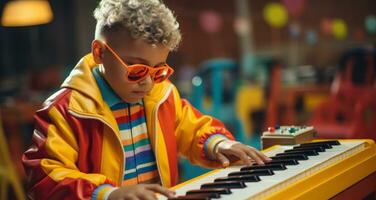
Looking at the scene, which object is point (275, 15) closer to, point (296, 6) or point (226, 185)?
point (296, 6)

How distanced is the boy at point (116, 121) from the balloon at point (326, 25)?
6.57m

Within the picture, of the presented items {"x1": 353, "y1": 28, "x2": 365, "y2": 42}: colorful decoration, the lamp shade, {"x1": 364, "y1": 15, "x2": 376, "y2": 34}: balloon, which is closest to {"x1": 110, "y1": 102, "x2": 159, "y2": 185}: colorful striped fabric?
the lamp shade

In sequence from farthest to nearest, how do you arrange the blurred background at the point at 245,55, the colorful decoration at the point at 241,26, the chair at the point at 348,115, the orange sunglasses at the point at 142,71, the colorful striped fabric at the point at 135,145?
the colorful decoration at the point at 241,26 < the blurred background at the point at 245,55 < the chair at the point at 348,115 < the colorful striped fabric at the point at 135,145 < the orange sunglasses at the point at 142,71

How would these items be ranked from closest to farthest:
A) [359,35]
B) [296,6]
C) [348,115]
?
1. [348,115]
2. [359,35]
3. [296,6]

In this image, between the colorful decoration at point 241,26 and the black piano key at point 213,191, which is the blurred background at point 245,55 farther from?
the black piano key at point 213,191

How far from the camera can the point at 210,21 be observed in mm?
9469

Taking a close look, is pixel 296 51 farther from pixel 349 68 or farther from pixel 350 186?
pixel 350 186

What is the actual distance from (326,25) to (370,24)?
1.01m

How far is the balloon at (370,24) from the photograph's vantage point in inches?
305

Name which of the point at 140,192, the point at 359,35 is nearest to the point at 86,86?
the point at 140,192

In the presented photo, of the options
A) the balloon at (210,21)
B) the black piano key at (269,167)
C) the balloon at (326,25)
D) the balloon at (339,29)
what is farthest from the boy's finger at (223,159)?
the balloon at (210,21)

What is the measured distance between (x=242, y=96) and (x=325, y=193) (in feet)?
19.4

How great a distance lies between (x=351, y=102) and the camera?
677 centimetres

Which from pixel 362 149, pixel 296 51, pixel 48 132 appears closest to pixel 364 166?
pixel 362 149
